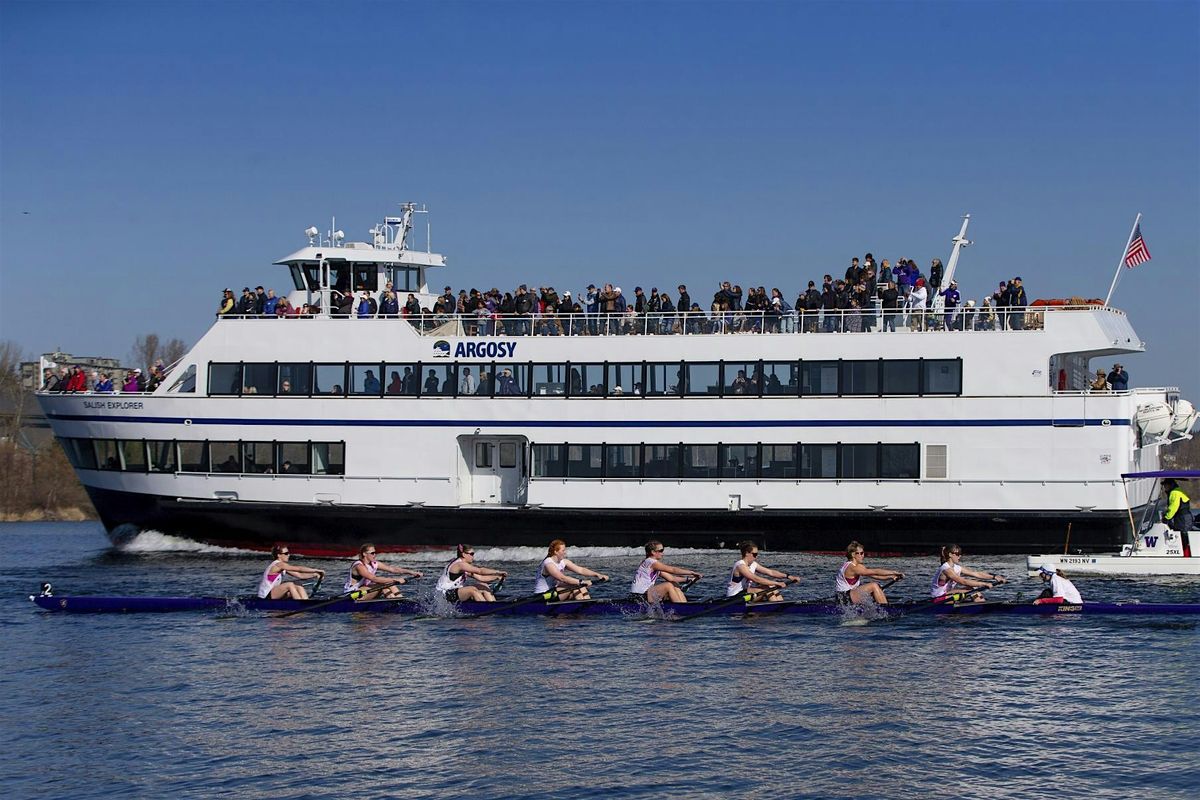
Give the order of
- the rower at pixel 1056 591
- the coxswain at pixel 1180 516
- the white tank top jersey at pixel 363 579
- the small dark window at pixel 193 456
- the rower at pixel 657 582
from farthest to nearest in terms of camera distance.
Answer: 1. the small dark window at pixel 193 456
2. the coxswain at pixel 1180 516
3. the white tank top jersey at pixel 363 579
4. the rower at pixel 657 582
5. the rower at pixel 1056 591

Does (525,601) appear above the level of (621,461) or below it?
below

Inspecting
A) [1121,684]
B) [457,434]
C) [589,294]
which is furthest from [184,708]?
[589,294]

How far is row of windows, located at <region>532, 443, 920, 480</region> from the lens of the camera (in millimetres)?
35219

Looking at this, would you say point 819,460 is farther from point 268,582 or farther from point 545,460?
point 268,582

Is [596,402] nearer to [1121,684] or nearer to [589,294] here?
[589,294]

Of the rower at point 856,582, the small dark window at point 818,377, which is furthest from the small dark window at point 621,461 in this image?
the rower at point 856,582

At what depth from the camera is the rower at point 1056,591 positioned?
84.4 ft

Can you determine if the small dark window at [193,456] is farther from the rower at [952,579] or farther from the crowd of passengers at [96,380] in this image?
the rower at [952,579]

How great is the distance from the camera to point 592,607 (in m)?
27.0

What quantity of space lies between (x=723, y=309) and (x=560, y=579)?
12124 millimetres

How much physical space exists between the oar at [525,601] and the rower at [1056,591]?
9027mm

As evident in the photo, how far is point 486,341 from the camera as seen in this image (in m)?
37.4

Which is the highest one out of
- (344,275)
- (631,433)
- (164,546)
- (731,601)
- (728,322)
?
(344,275)

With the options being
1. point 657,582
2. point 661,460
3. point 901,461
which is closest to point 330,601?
point 657,582
